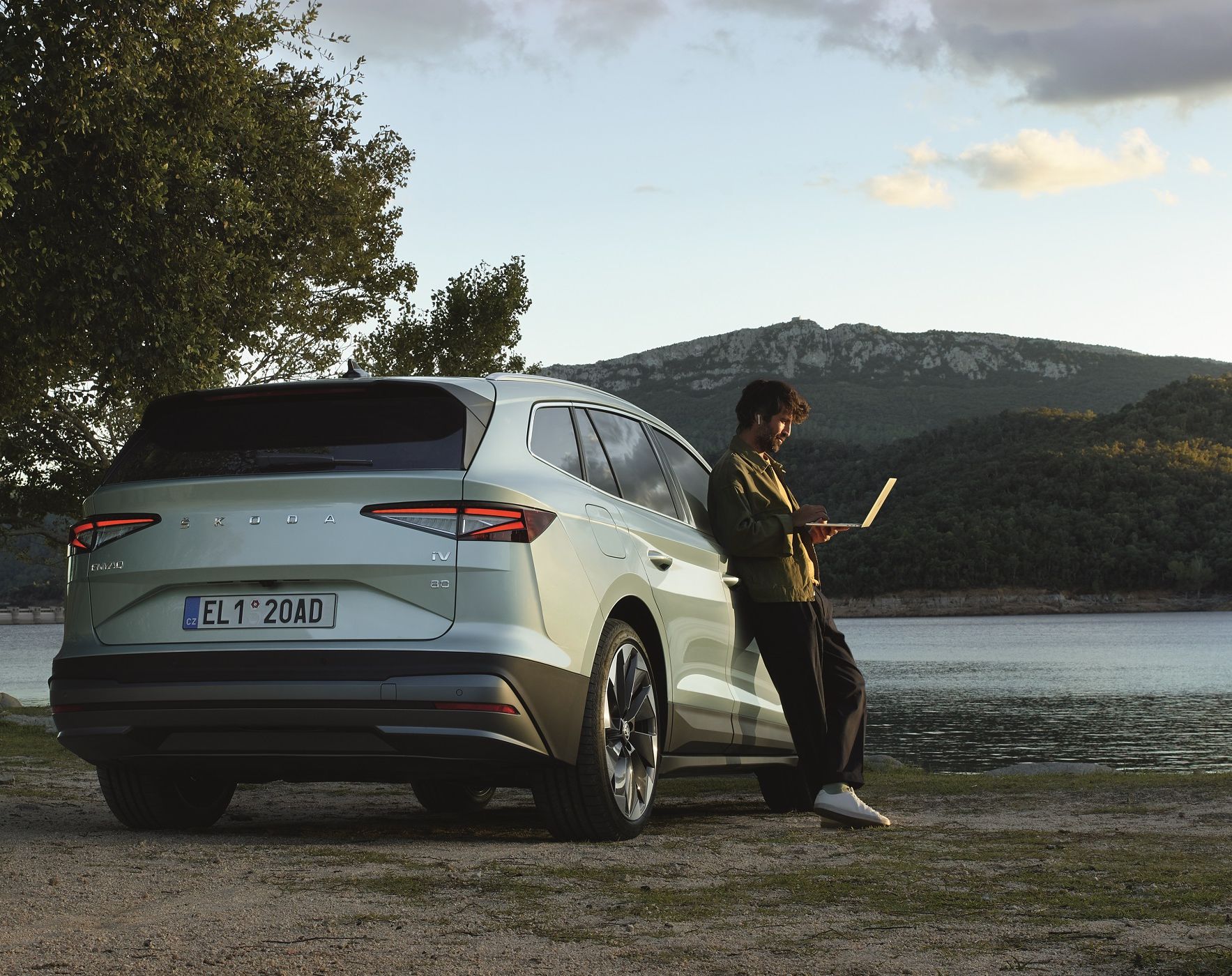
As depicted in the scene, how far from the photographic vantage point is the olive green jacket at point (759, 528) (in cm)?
703

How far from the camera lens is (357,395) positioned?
5840 millimetres

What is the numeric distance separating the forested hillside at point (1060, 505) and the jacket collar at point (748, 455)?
113 metres

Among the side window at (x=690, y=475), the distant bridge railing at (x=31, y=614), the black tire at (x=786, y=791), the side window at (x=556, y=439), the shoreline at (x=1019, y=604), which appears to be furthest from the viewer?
the distant bridge railing at (x=31, y=614)

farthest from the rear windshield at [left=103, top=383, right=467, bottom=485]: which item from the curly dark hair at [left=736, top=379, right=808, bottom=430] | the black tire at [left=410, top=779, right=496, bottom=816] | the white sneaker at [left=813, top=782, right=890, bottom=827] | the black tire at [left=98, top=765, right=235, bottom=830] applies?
the black tire at [left=410, top=779, right=496, bottom=816]

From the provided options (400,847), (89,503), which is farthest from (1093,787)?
(89,503)

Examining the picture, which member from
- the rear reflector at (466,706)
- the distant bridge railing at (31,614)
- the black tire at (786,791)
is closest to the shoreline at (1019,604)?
the distant bridge railing at (31,614)

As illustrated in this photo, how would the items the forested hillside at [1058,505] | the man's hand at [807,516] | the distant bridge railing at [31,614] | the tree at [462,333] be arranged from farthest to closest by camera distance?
the distant bridge railing at [31,614]
the forested hillside at [1058,505]
the tree at [462,333]
the man's hand at [807,516]

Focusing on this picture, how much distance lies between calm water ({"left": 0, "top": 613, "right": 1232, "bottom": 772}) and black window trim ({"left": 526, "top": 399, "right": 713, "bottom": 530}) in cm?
1861

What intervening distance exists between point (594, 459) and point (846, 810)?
2.02 metres

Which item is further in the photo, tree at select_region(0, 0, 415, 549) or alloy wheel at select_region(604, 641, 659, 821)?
tree at select_region(0, 0, 415, 549)

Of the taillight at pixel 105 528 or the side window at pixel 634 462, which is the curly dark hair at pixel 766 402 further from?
the taillight at pixel 105 528

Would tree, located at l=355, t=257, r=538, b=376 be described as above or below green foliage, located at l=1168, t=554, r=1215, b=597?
above

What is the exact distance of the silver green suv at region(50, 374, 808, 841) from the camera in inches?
214

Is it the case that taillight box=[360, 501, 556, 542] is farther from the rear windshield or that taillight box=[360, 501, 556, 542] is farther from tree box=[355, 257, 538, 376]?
tree box=[355, 257, 538, 376]
